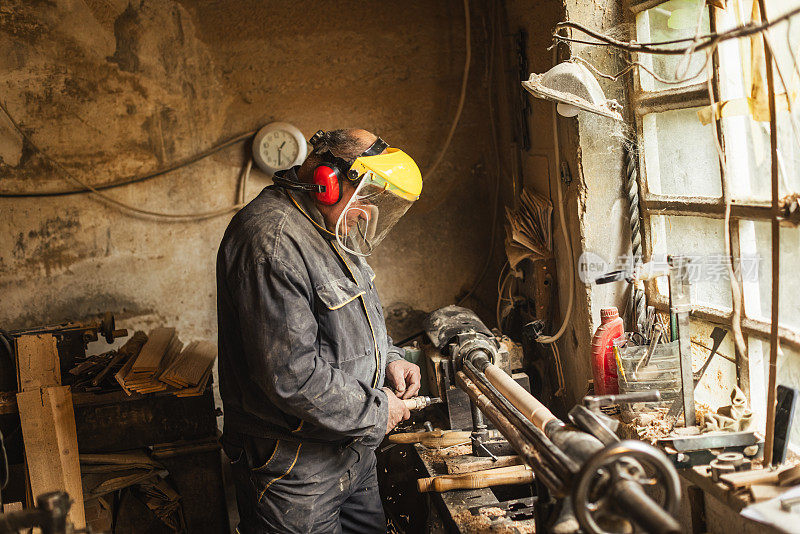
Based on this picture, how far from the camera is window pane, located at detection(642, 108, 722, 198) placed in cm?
240

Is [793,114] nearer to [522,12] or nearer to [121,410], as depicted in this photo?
[522,12]

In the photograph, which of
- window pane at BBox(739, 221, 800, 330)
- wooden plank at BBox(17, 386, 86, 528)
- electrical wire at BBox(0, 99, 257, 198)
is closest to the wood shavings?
window pane at BBox(739, 221, 800, 330)

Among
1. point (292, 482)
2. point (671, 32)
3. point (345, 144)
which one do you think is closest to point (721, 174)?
point (671, 32)

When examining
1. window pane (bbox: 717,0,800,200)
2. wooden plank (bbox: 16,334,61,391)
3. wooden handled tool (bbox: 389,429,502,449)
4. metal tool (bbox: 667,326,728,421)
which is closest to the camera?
window pane (bbox: 717,0,800,200)

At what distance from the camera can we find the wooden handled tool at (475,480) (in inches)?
98.1

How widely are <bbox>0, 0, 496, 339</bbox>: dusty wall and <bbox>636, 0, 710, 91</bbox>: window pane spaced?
5.84ft

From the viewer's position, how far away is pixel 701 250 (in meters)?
2.50

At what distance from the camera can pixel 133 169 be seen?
13.3 feet

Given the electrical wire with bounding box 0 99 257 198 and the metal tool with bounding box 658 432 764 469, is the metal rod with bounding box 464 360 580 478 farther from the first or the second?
the electrical wire with bounding box 0 99 257 198

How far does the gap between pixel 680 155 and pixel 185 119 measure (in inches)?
113

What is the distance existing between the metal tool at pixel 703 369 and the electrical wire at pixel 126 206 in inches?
111

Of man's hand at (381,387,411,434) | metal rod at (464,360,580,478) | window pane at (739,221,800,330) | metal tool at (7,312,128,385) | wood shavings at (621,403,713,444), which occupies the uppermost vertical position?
window pane at (739,221,800,330)

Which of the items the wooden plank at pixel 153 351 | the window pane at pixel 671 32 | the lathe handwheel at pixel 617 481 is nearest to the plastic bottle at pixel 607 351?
the window pane at pixel 671 32

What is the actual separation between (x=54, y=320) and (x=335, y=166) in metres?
2.53
